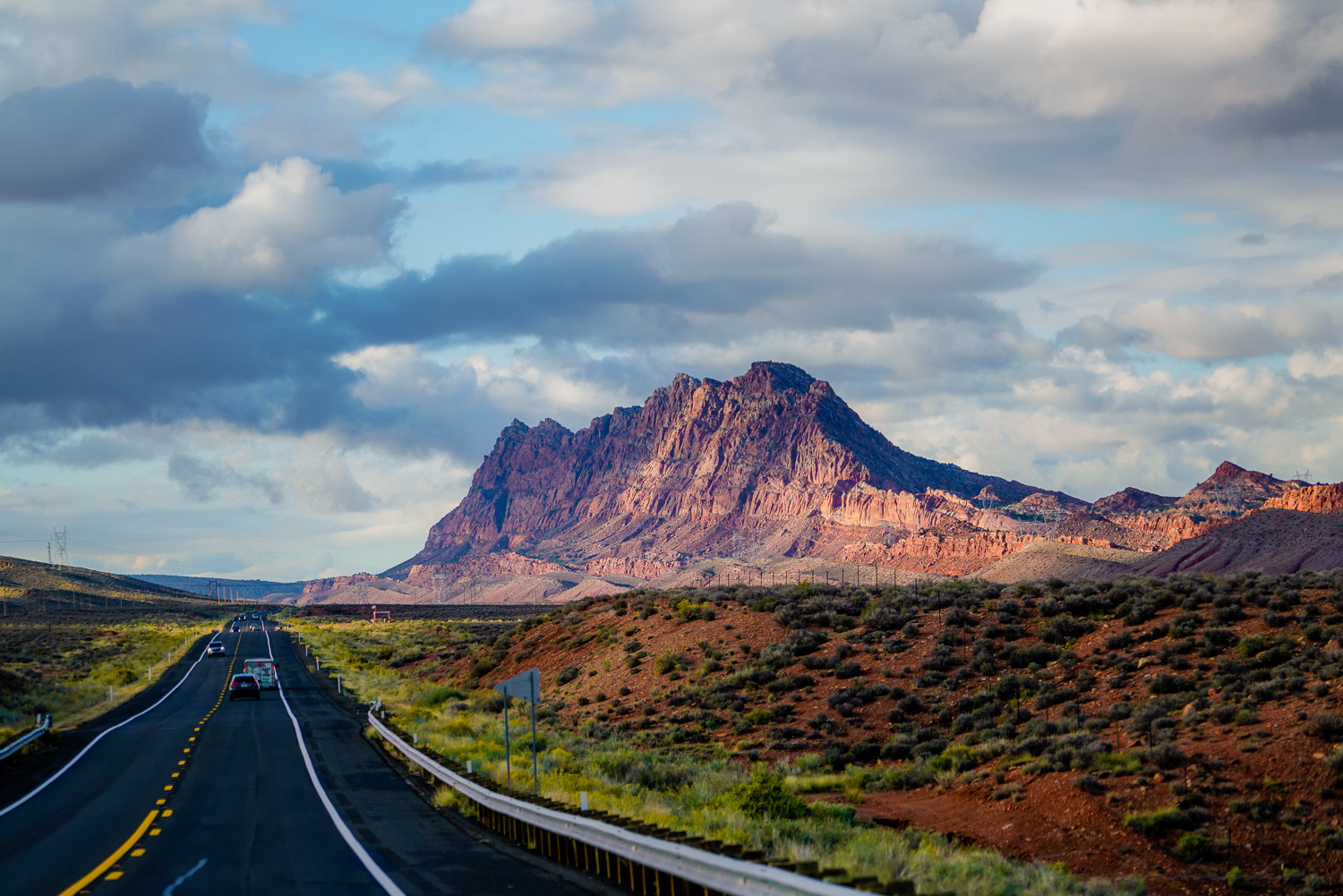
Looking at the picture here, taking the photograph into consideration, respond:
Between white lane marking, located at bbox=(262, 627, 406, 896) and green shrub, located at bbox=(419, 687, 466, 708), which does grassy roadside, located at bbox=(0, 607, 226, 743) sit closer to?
white lane marking, located at bbox=(262, 627, 406, 896)

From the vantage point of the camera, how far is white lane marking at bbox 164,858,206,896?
39.9 feet

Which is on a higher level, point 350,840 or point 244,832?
point 350,840

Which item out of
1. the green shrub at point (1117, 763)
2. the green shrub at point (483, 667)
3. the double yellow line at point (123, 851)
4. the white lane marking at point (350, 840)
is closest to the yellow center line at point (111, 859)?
the double yellow line at point (123, 851)

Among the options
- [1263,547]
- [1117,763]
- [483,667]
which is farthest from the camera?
[1263,547]

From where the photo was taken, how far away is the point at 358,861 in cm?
1363

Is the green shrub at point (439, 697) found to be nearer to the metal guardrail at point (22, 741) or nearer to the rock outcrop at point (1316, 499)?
the metal guardrail at point (22, 741)

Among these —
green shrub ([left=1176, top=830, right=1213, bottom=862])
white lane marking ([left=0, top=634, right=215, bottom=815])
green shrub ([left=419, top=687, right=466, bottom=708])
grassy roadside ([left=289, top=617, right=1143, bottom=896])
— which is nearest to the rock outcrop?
green shrub ([left=419, top=687, right=466, bottom=708])

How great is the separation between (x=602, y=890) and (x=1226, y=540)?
12728 cm

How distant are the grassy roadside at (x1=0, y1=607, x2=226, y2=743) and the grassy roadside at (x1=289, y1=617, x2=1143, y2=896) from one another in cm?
1218

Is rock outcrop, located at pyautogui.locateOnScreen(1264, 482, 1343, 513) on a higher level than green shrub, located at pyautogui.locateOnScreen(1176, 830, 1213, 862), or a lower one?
higher

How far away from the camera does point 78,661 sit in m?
70.2

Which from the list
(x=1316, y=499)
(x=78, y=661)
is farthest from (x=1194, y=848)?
(x=1316, y=499)

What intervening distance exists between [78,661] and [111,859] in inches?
2541

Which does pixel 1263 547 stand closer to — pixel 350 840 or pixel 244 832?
pixel 350 840
